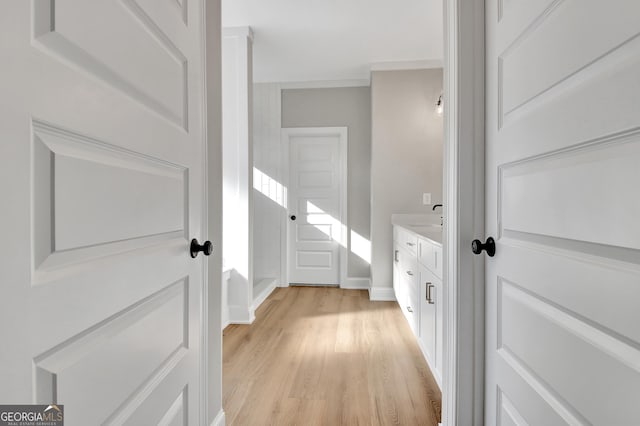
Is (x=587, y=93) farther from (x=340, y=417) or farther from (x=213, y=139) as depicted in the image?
(x=340, y=417)

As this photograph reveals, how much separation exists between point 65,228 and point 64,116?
0.60 ft

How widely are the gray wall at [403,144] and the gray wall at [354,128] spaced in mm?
477

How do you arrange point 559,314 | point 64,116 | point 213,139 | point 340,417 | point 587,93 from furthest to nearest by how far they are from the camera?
1. point 340,417
2. point 213,139
3. point 559,314
4. point 587,93
5. point 64,116

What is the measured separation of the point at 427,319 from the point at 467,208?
3.70ft

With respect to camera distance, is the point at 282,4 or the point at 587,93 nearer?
the point at 587,93

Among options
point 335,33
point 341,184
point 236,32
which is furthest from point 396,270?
point 236,32

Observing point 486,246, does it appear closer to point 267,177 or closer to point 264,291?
point 264,291

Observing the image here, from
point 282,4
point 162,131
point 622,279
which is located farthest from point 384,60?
→ point 622,279

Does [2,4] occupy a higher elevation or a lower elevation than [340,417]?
higher

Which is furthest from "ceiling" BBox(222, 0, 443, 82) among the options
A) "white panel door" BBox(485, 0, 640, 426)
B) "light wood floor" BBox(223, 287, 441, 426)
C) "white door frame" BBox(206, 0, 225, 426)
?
"light wood floor" BBox(223, 287, 441, 426)

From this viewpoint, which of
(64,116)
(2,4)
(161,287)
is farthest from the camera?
(161,287)

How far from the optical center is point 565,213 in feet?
2.50

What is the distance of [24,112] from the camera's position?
484 millimetres

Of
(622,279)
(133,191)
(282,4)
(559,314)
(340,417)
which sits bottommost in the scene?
(340,417)
